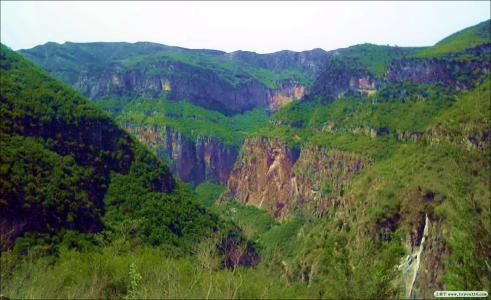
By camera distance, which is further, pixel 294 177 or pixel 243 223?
pixel 294 177

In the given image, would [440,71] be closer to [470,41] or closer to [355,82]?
[470,41]

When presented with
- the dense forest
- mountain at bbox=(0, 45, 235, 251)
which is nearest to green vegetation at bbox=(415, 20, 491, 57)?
the dense forest

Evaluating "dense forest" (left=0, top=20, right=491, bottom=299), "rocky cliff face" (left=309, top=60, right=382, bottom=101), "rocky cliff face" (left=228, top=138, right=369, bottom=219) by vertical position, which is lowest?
"rocky cliff face" (left=228, top=138, right=369, bottom=219)

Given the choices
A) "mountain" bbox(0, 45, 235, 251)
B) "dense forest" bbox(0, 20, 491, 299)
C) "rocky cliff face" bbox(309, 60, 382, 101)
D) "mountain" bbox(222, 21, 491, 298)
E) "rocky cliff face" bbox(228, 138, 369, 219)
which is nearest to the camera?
"mountain" bbox(222, 21, 491, 298)

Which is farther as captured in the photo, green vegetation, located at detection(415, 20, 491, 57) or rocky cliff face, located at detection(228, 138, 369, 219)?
green vegetation, located at detection(415, 20, 491, 57)

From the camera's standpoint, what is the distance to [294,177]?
171 m

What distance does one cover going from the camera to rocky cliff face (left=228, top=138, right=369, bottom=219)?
141750 mm

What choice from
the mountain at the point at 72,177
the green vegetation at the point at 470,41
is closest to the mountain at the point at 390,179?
the green vegetation at the point at 470,41

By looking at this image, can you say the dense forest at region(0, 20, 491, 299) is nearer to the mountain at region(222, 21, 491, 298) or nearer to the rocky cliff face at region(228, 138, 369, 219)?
the mountain at region(222, 21, 491, 298)

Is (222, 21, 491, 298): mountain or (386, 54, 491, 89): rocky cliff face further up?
(386, 54, 491, 89): rocky cliff face

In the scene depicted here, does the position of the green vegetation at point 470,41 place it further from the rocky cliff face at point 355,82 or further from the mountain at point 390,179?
the rocky cliff face at point 355,82

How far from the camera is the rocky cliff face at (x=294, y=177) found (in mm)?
141750

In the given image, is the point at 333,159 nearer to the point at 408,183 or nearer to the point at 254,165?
the point at 254,165

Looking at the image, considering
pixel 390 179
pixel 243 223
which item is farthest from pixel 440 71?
pixel 243 223
